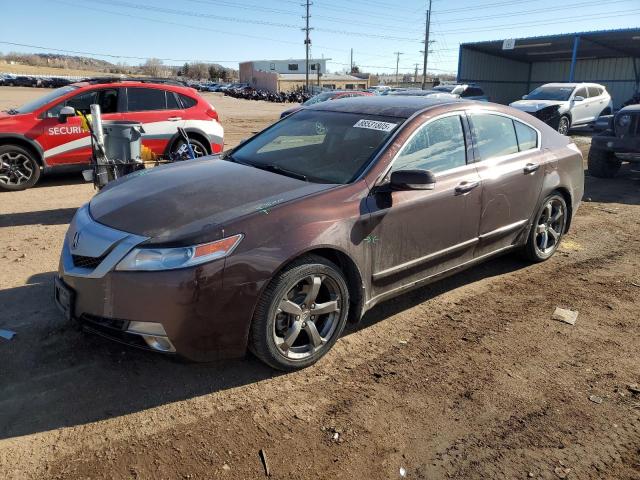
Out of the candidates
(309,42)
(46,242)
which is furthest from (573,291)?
(309,42)

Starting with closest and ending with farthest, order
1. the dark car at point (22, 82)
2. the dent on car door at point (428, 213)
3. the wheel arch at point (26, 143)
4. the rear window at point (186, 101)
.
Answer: the dent on car door at point (428, 213) → the wheel arch at point (26, 143) → the rear window at point (186, 101) → the dark car at point (22, 82)

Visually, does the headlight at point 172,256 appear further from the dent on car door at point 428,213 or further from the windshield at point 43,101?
the windshield at point 43,101

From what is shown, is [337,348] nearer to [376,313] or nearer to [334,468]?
[376,313]

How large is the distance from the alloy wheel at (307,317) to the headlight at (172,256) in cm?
52

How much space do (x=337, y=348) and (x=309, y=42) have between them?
72.7 m

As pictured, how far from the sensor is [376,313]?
4.06 m

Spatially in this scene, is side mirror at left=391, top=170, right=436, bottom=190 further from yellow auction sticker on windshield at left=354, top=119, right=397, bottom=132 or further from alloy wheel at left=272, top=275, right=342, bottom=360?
alloy wheel at left=272, top=275, right=342, bottom=360

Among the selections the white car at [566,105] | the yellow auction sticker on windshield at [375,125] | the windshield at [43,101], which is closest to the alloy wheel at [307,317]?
the yellow auction sticker on windshield at [375,125]

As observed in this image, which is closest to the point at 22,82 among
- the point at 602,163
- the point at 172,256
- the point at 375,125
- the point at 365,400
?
the point at 602,163

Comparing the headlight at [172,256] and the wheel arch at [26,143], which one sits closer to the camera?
the headlight at [172,256]

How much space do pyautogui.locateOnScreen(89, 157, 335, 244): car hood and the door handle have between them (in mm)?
1158

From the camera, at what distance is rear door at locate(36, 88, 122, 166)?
7883mm

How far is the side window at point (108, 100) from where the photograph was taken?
8367 millimetres

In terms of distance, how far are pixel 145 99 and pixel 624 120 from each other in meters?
8.69
